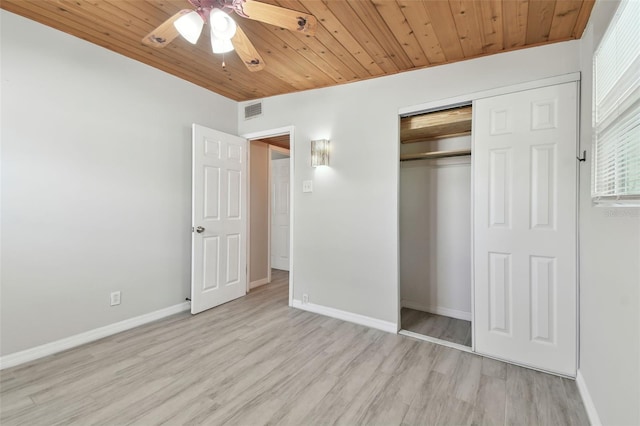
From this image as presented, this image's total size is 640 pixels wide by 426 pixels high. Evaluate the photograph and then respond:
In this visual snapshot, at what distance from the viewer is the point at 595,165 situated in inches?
64.4

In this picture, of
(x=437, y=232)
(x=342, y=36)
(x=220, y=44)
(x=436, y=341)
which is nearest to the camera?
(x=220, y=44)

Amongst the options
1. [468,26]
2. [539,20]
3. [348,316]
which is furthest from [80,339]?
[539,20]

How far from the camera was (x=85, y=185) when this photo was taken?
2.46m

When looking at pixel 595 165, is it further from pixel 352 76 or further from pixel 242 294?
pixel 242 294

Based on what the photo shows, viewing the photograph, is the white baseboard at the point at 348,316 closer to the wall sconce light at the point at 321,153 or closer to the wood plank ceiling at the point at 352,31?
the wall sconce light at the point at 321,153

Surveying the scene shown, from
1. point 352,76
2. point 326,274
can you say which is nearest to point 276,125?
point 352,76

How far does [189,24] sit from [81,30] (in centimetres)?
139

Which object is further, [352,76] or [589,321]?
[352,76]

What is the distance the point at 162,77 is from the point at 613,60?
3.56 meters

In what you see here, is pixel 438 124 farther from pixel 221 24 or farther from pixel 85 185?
pixel 85 185

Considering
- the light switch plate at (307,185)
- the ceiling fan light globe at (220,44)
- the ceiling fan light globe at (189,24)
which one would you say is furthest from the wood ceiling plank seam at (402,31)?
the light switch plate at (307,185)

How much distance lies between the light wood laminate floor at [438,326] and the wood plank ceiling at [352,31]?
2.51 m

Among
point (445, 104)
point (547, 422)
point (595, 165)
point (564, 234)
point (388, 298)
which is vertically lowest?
point (547, 422)

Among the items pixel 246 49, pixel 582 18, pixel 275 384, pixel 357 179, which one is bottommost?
pixel 275 384
